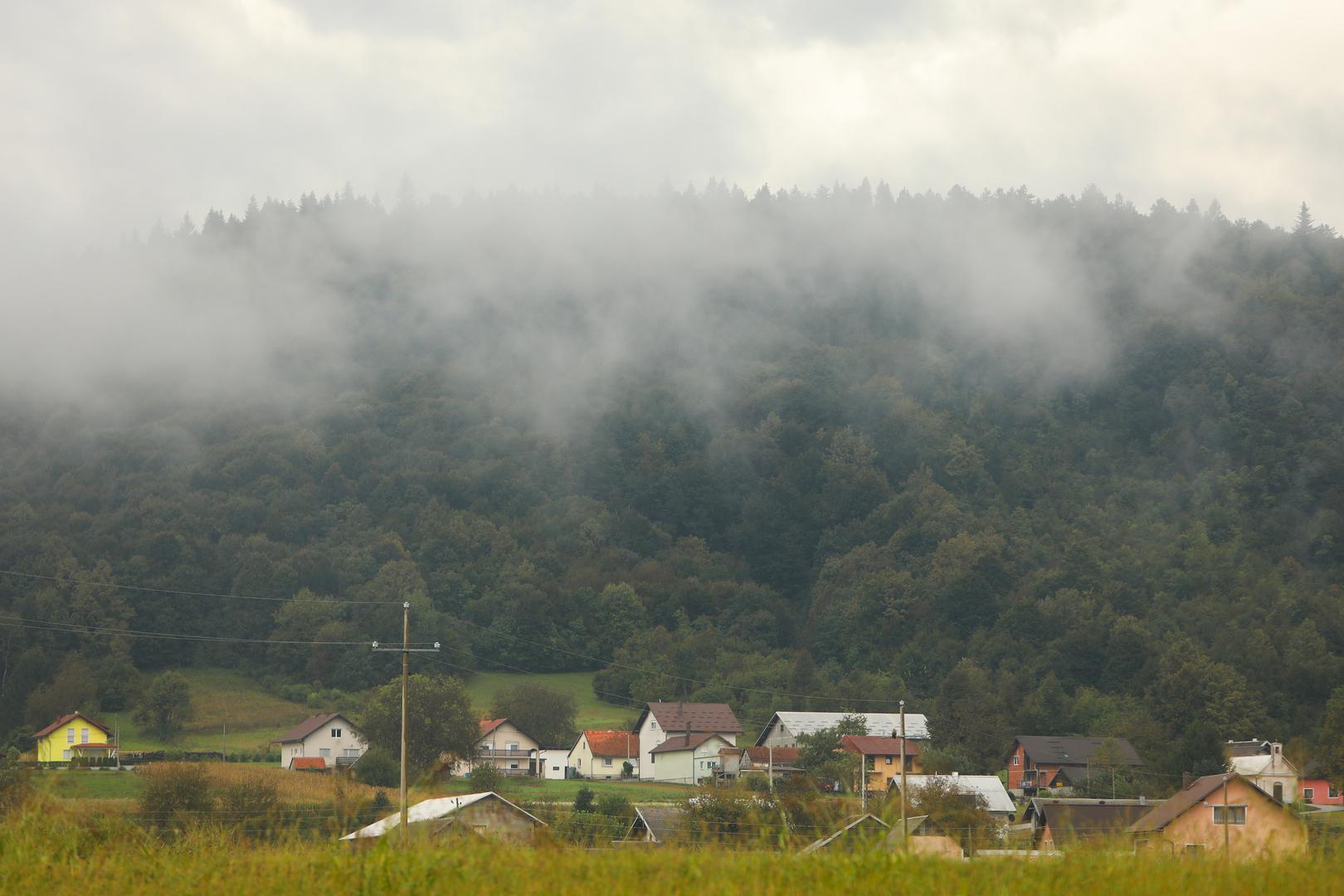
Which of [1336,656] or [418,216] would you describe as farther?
[418,216]

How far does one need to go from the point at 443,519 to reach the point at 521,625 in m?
20.2

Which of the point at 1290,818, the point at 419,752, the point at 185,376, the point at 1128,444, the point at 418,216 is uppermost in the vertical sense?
the point at 418,216

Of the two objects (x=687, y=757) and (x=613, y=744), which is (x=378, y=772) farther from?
(x=613, y=744)

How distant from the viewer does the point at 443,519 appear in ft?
424

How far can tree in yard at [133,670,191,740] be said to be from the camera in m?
81.6

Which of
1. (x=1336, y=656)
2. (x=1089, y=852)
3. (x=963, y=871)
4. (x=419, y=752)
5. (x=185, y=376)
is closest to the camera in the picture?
(x=963, y=871)

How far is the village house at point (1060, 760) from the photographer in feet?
205

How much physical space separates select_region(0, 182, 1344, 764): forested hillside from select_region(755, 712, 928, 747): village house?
9.75ft

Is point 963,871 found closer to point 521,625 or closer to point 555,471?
point 521,625

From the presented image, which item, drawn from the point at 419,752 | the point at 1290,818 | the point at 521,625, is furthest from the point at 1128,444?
the point at 1290,818

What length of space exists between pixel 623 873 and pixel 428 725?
5306cm

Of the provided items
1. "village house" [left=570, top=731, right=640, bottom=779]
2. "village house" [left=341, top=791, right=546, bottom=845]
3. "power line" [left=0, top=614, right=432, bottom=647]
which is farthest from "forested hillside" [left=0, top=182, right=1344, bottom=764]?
"village house" [left=341, top=791, right=546, bottom=845]

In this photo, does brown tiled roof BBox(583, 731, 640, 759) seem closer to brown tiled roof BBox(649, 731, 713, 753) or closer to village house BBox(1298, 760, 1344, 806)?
brown tiled roof BBox(649, 731, 713, 753)

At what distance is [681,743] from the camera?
7369 centimetres
